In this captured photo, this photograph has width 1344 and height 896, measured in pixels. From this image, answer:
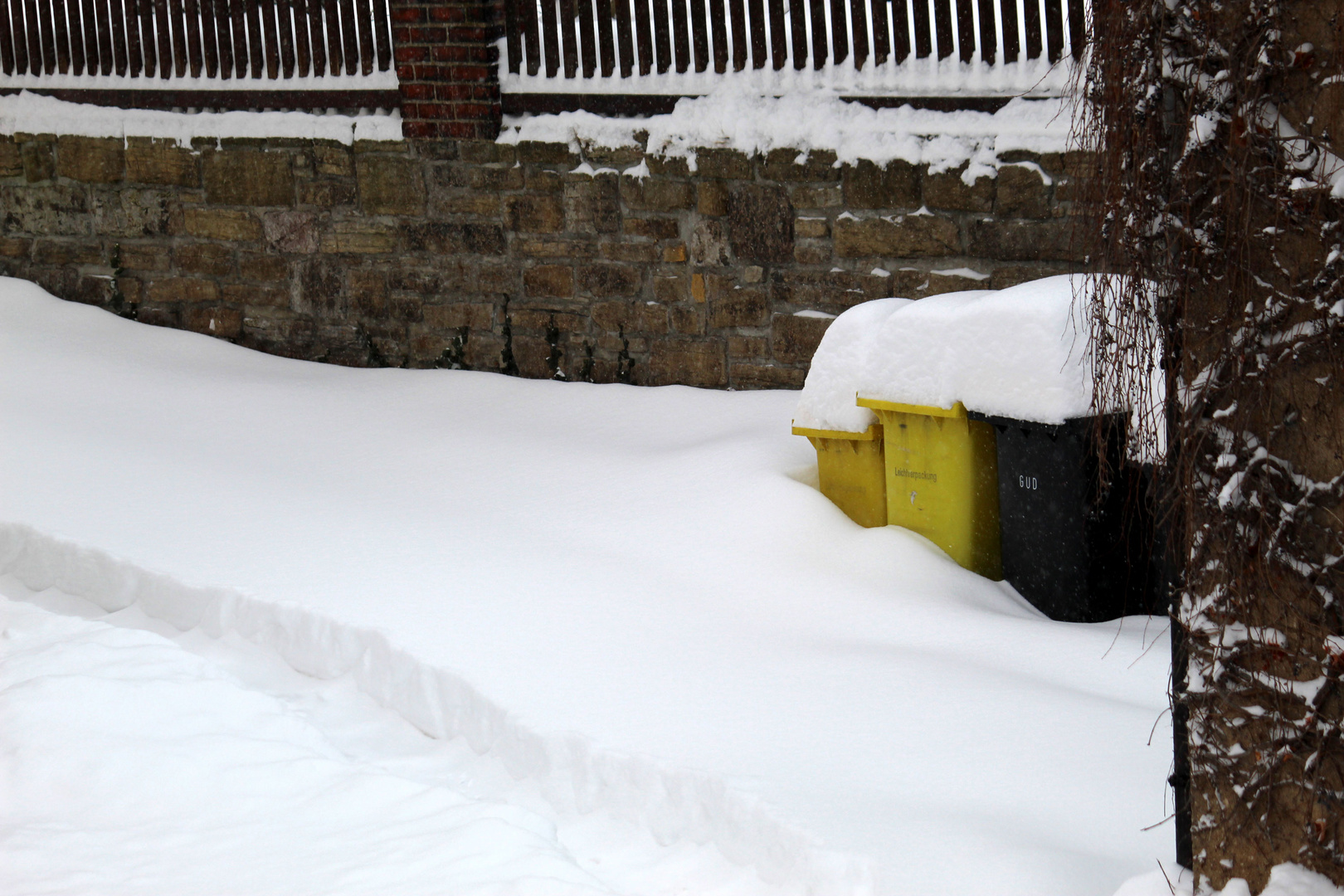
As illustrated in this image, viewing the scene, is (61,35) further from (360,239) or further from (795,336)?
(795,336)

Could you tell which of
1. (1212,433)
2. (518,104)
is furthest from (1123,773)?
(518,104)

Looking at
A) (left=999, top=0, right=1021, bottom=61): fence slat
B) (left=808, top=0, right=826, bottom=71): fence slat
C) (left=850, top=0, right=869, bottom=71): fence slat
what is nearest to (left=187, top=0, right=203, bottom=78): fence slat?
(left=808, top=0, right=826, bottom=71): fence slat

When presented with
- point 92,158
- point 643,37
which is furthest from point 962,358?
point 92,158

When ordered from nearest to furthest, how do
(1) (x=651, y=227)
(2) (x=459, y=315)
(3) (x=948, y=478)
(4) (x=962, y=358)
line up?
(4) (x=962, y=358)
(3) (x=948, y=478)
(1) (x=651, y=227)
(2) (x=459, y=315)

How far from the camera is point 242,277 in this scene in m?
8.21

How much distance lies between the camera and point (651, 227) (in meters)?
7.04

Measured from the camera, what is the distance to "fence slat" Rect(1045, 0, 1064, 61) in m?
5.82

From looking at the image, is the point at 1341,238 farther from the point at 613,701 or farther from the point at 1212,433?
the point at 613,701

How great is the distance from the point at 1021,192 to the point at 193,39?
548 centimetres

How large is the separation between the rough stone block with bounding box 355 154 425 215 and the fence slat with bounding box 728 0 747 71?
2.09 meters

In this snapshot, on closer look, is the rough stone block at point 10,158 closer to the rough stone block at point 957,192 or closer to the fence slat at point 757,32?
the fence slat at point 757,32

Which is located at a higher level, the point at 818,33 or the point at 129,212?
the point at 818,33

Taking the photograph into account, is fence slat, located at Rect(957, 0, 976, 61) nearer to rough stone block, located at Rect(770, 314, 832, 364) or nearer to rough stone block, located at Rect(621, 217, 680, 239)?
rough stone block, located at Rect(770, 314, 832, 364)

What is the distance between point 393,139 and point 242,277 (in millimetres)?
1523
